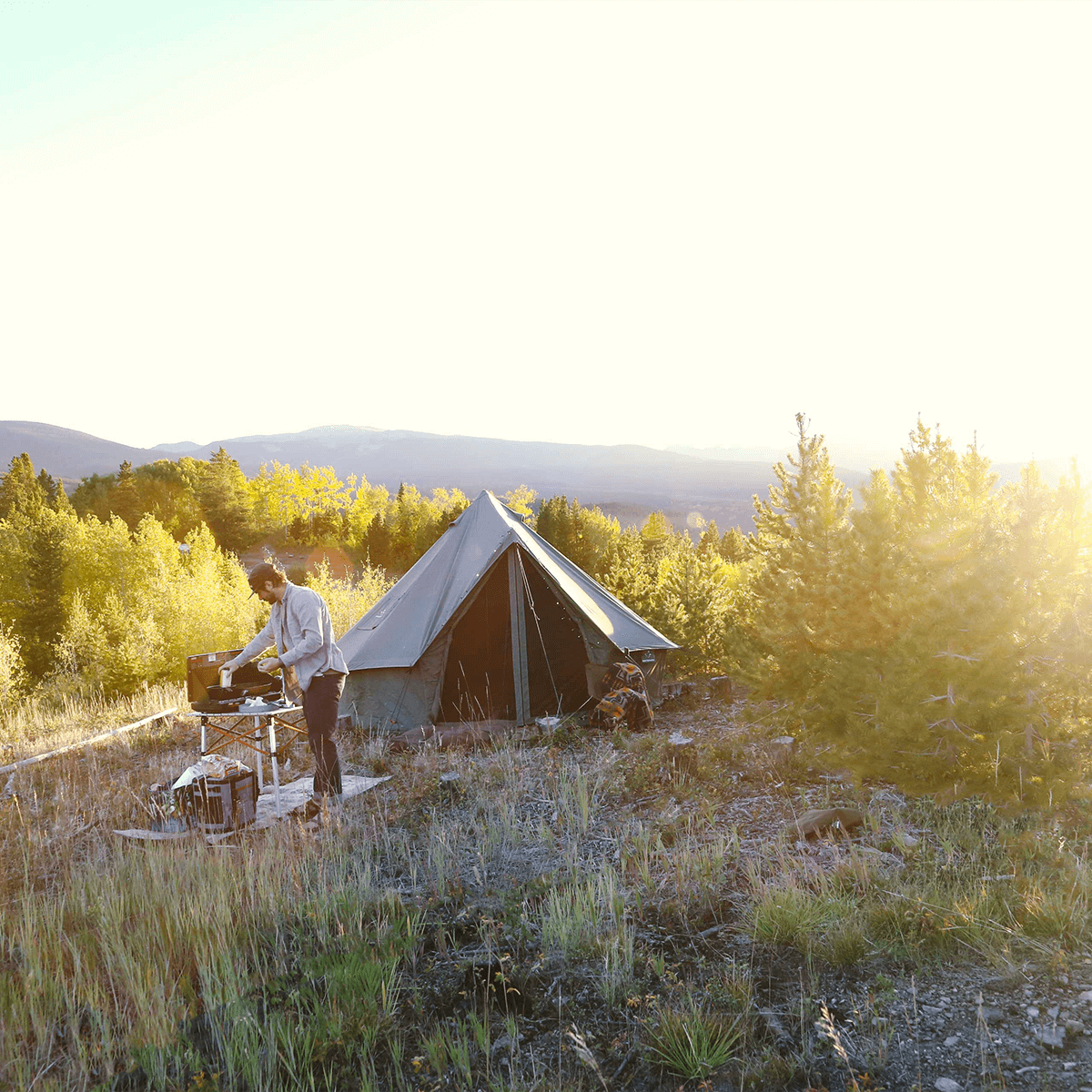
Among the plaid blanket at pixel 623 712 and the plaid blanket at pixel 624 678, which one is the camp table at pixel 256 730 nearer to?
the plaid blanket at pixel 623 712

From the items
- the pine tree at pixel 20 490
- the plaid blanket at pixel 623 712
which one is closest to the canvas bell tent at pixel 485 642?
the plaid blanket at pixel 623 712

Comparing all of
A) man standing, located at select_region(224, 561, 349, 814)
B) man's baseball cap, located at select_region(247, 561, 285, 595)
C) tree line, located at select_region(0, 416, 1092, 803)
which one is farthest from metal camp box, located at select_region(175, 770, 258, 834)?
tree line, located at select_region(0, 416, 1092, 803)

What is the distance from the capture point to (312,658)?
17.9 feet

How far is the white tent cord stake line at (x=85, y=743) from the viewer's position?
7.87 metres

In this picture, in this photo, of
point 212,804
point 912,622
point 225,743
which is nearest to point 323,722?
point 212,804

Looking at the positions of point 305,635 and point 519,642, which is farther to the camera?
point 519,642

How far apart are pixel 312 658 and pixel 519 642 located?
Result: 3377 mm

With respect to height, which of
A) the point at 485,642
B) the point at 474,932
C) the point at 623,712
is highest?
the point at 485,642

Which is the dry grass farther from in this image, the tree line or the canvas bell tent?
the canvas bell tent

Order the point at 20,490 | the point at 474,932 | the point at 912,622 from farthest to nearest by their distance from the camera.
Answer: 1. the point at 20,490
2. the point at 912,622
3. the point at 474,932

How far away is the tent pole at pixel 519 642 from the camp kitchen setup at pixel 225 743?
2825 millimetres

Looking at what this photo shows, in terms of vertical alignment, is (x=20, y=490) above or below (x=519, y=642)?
above

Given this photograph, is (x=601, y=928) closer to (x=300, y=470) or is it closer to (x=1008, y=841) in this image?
(x=1008, y=841)

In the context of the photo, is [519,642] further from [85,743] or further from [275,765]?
[85,743]
